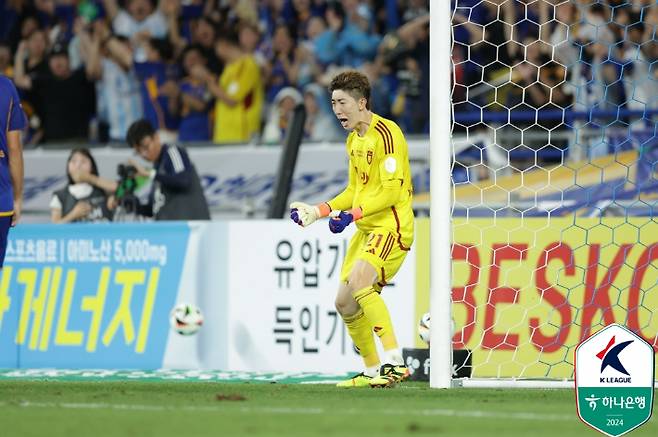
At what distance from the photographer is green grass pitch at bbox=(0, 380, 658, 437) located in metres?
6.31

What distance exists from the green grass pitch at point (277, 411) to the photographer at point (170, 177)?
12.6 ft

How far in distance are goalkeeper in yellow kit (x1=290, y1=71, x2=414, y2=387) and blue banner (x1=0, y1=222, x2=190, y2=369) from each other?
10.6ft

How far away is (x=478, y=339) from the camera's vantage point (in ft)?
35.1

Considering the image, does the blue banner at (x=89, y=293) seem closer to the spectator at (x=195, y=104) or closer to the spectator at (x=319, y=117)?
the spectator at (x=319, y=117)

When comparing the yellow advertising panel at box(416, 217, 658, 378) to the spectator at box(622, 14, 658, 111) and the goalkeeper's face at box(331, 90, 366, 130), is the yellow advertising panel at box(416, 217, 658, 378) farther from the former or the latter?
the goalkeeper's face at box(331, 90, 366, 130)

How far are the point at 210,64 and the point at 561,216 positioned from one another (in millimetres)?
6104

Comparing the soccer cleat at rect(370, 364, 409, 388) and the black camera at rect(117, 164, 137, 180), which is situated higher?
the black camera at rect(117, 164, 137, 180)

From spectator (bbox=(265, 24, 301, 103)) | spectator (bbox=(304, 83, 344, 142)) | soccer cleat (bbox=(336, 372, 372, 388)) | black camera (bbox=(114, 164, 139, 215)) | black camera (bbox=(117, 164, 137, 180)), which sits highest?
spectator (bbox=(265, 24, 301, 103))

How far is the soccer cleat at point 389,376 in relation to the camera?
8781 millimetres

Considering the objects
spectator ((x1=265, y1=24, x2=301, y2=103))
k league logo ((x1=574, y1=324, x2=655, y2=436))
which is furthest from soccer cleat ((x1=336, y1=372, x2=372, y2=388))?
spectator ((x1=265, y1=24, x2=301, y2=103))

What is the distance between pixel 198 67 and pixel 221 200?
93.1 inches

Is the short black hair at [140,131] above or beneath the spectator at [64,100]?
beneath

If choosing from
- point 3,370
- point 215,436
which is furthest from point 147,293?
point 215,436

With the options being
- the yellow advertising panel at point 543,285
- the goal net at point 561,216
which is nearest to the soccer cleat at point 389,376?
the goal net at point 561,216
